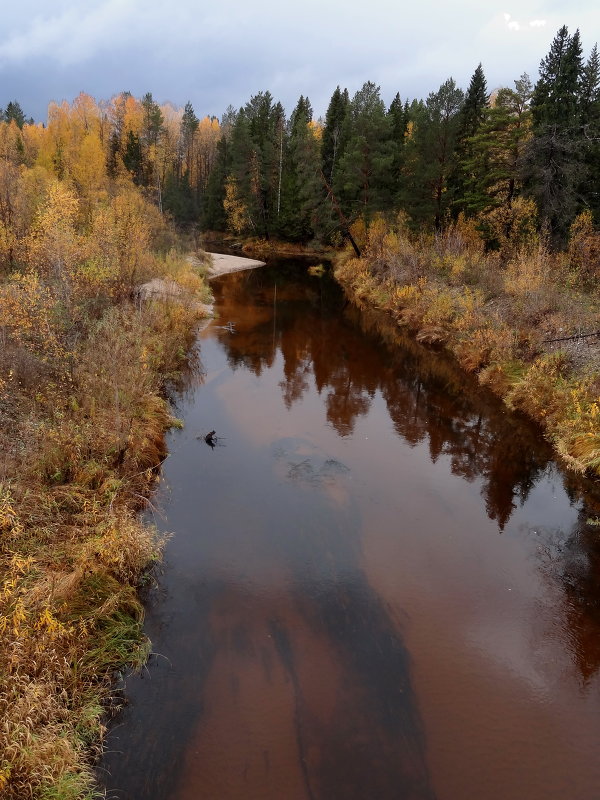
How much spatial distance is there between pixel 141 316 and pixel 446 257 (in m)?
18.2

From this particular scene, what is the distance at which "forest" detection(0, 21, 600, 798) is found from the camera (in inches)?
257

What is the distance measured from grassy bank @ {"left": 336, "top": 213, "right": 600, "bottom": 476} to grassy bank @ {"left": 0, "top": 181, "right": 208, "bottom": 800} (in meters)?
10.9

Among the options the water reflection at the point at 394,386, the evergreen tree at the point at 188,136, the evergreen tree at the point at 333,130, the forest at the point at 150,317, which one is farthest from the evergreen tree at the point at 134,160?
the water reflection at the point at 394,386

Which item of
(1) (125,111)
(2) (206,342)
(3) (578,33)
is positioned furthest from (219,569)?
(1) (125,111)

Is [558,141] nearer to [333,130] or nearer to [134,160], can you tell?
[333,130]

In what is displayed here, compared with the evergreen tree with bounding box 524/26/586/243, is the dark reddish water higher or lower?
lower

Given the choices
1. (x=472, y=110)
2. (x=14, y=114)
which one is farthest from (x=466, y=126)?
(x=14, y=114)

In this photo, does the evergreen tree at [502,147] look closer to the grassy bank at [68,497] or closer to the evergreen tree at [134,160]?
the grassy bank at [68,497]

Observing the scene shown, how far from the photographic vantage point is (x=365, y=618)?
26.8 ft

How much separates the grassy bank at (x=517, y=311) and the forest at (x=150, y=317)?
0.30 ft

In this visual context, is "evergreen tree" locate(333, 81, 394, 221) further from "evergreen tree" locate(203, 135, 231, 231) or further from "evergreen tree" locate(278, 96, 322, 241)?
"evergreen tree" locate(203, 135, 231, 231)

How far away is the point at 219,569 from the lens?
908 cm

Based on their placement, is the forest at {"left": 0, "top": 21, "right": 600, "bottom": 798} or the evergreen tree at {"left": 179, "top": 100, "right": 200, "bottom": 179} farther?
the evergreen tree at {"left": 179, "top": 100, "right": 200, "bottom": 179}

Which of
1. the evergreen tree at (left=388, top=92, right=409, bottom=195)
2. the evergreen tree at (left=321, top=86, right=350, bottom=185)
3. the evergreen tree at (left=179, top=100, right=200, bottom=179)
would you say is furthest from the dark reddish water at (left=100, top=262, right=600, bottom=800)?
the evergreen tree at (left=179, top=100, right=200, bottom=179)
